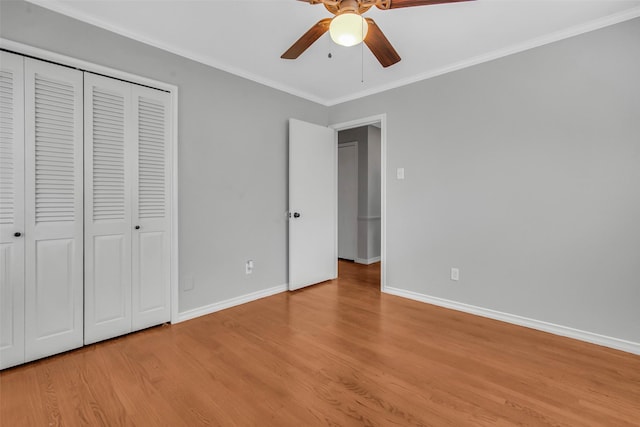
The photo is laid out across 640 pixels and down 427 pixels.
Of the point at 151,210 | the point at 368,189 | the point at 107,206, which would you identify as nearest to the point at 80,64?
the point at 107,206

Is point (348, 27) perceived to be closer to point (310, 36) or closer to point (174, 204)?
point (310, 36)

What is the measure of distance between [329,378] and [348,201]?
405cm

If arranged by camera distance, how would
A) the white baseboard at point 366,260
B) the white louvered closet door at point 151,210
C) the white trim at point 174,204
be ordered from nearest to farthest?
the white louvered closet door at point 151,210 < the white trim at point 174,204 < the white baseboard at point 366,260

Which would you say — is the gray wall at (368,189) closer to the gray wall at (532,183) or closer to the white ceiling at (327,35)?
the gray wall at (532,183)

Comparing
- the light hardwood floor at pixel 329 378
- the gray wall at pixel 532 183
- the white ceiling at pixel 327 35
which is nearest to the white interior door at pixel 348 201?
the gray wall at pixel 532 183

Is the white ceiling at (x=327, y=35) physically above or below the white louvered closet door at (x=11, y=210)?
above

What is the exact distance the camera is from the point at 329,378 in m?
1.90

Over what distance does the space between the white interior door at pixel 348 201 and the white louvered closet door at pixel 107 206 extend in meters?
3.78

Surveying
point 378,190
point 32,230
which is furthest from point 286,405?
point 378,190

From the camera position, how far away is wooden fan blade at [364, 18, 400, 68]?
1763 millimetres

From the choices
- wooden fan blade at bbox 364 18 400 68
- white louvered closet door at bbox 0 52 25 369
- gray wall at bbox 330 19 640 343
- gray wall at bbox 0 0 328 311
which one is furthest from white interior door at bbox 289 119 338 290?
white louvered closet door at bbox 0 52 25 369

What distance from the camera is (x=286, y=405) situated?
5.42ft

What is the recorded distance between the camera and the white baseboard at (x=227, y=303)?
2.83 meters

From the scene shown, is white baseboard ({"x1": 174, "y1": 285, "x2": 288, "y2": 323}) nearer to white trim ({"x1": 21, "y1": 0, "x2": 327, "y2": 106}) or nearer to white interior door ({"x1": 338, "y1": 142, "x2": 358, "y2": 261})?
white interior door ({"x1": 338, "y1": 142, "x2": 358, "y2": 261})
